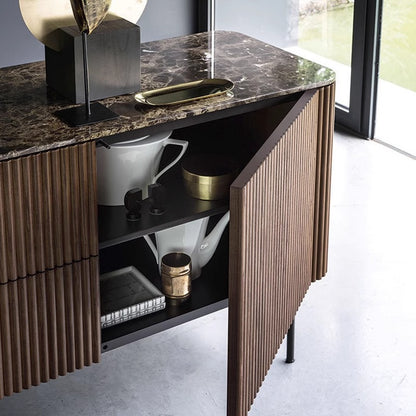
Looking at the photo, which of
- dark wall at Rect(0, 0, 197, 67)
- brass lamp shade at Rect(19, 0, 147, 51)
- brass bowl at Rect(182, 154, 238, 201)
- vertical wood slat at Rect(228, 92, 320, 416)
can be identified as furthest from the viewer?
dark wall at Rect(0, 0, 197, 67)

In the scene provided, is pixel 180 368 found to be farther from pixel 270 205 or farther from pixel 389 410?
pixel 270 205

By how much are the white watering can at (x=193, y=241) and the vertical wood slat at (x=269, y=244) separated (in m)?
0.21

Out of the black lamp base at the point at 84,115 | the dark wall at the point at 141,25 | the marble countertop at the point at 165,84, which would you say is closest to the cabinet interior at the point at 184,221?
the marble countertop at the point at 165,84

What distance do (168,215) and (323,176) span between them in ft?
1.50

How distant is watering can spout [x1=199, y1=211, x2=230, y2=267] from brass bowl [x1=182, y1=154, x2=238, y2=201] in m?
0.12

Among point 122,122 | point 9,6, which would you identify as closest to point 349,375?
point 122,122

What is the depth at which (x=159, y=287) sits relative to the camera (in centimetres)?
230

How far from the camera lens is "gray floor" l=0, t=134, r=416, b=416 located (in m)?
2.40

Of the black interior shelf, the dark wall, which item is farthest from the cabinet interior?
the dark wall

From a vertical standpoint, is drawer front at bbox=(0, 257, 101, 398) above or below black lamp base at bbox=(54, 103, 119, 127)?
below

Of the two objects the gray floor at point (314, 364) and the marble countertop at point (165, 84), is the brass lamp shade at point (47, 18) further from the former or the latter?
the gray floor at point (314, 364)

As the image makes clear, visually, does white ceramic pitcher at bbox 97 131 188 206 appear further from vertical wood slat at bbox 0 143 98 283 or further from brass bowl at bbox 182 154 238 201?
vertical wood slat at bbox 0 143 98 283

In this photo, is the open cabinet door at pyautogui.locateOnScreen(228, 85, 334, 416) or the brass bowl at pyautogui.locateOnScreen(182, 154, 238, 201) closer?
the open cabinet door at pyautogui.locateOnScreen(228, 85, 334, 416)

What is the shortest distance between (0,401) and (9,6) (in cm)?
197
